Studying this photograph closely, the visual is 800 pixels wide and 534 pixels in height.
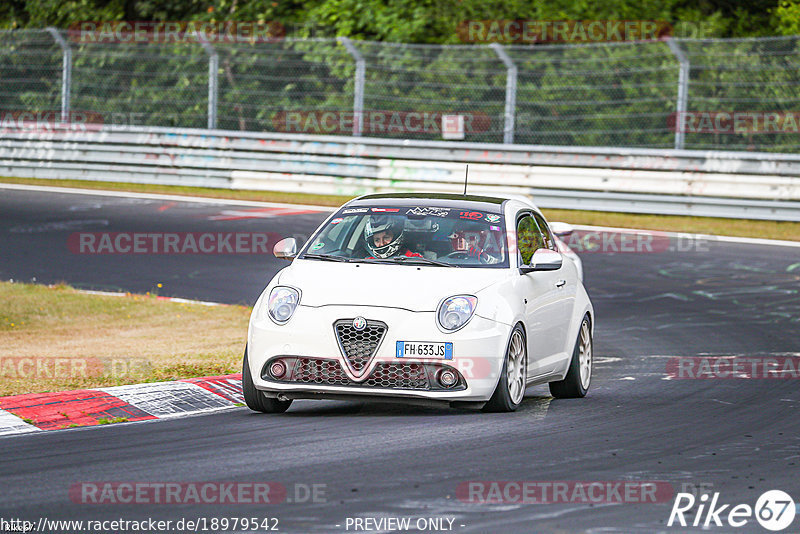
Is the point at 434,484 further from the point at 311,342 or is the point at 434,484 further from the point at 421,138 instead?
the point at 421,138

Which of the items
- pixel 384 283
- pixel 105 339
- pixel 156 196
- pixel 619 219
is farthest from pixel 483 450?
pixel 156 196

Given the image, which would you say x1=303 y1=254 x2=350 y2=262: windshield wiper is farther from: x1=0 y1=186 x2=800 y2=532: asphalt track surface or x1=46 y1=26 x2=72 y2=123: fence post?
x1=46 y1=26 x2=72 y2=123: fence post

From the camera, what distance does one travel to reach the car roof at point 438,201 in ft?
32.6

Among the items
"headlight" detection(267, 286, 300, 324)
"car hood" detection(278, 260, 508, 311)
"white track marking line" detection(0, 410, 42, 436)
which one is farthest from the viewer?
"headlight" detection(267, 286, 300, 324)

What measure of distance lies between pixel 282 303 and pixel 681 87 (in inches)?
629

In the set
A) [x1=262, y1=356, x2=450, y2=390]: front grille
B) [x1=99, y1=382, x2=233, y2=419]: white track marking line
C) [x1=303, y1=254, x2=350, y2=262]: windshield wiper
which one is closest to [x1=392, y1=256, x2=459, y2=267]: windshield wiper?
[x1=303, y1=254, x2=350, y2=262]: windshield wiper

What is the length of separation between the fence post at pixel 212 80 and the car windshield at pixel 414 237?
17.6 metres

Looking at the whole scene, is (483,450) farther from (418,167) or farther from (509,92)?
(418,167)

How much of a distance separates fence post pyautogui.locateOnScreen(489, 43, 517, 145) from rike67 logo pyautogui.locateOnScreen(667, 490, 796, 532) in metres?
18.3

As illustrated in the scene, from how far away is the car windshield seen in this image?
31.0 ft

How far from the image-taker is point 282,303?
8.83 metres

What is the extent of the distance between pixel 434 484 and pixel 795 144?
1824 centimetres

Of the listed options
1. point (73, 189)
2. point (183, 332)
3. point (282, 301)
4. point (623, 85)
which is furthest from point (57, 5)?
point (282, 301)

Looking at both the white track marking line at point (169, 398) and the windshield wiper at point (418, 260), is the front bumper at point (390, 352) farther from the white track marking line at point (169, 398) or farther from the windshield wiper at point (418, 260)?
the white track marking line at point (169, 398)
